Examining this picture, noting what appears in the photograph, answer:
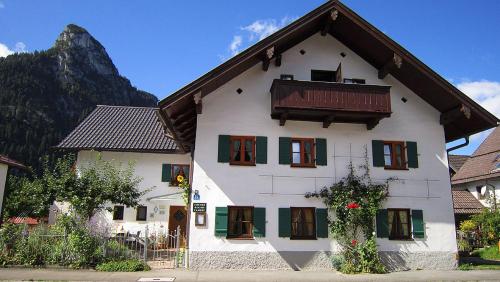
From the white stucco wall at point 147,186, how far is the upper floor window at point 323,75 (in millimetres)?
9395

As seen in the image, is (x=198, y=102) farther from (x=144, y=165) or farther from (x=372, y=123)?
(x=144, y=165)

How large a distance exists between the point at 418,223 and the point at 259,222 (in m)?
6.04

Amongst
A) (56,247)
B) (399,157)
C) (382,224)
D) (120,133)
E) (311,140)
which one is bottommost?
(56,247)

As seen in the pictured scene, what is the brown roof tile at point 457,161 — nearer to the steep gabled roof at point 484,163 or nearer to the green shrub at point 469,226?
the steep gabled roof at point 484,163

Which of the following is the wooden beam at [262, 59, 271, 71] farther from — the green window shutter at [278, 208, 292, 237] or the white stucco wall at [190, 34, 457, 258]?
the green window shutter at [278, 208, 292, 237]

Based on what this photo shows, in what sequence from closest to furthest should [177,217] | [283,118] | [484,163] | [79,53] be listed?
[283,118]
[177,217]
[484,163]
[79,53]

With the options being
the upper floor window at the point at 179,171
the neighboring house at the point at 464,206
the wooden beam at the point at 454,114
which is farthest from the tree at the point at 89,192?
the neighboring house at the point at 464,206

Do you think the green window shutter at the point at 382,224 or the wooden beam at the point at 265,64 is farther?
the wooden beam at the point at 265,64

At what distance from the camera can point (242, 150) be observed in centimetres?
1525

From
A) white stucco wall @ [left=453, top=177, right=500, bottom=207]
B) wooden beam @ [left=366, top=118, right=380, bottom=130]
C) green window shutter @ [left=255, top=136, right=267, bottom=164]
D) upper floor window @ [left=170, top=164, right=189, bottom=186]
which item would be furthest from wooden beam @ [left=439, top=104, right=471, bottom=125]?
white stucco wall @ [left=453, top=177, right=500, bottom=207]

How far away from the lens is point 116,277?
1202 centimetres

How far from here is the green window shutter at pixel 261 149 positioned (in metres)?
15.1

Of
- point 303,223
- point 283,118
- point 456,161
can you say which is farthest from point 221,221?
point 456,161

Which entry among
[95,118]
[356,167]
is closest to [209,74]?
[356,167]
